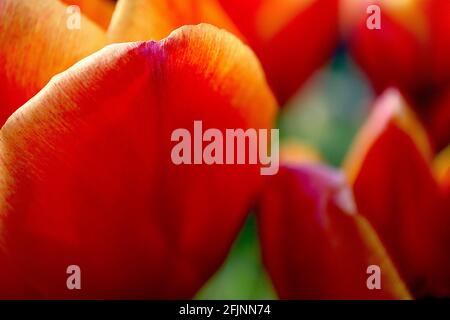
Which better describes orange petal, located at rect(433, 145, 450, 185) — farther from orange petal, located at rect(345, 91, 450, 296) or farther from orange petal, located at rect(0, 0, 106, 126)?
orange petal, located at rect(0, 0, 106, 126)

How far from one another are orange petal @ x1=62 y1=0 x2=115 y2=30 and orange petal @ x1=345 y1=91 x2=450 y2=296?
15cm

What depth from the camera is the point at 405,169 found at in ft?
1.03

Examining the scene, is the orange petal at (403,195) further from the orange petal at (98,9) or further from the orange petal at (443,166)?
the orange petal at (98,9)

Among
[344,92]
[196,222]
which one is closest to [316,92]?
[344,92]

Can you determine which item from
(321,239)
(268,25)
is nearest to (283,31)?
(268,25)

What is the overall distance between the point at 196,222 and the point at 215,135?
2.1 inches

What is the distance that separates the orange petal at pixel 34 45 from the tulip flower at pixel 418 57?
15cm

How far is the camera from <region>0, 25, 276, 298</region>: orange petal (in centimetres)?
28

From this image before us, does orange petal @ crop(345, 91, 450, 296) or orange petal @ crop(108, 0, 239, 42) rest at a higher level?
orange petal @ crop(108, 0, 239, 42)

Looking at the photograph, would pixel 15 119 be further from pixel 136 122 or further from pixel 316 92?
pixel 316 92

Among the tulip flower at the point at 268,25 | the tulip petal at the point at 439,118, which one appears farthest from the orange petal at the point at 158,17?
the tulip petal at the point at 439,118

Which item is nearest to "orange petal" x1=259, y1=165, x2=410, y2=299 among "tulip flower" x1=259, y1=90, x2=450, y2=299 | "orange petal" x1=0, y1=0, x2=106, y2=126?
"tulip flower" x1=259, y1=90, x2=450, y2=299

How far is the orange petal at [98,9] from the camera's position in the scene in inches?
12.3

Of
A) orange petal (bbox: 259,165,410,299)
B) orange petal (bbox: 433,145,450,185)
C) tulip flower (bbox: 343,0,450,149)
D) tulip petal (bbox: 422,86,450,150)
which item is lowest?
orange petal (bbox: 259,165,410,299)
